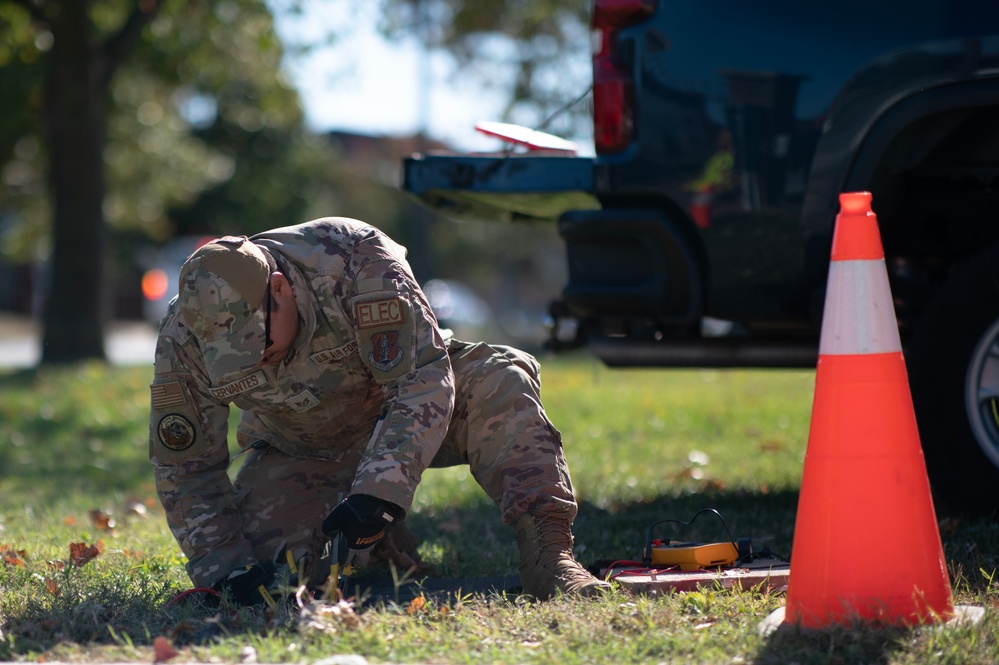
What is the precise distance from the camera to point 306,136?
35.8 m

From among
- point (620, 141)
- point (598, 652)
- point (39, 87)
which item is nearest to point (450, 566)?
point (598, 652)

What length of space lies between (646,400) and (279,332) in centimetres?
531

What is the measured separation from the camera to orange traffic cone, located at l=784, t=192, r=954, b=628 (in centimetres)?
252

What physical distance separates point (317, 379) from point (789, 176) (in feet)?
5.49

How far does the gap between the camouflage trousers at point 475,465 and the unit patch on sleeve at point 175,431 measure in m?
0.38

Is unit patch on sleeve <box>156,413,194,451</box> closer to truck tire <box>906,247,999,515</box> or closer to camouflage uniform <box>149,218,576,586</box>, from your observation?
camouflage uniform <box>149,218,576,586</box>

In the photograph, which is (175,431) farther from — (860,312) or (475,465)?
(860,312)

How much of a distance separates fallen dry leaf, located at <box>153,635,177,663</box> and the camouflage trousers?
0.77 meters

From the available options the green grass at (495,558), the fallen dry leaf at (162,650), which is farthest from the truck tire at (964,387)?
the fallen dry leaf at (162,650)

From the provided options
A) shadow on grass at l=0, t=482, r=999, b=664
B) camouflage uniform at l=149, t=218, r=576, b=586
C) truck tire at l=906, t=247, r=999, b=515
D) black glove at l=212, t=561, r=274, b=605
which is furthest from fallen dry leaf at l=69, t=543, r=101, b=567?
truck tire at l=906, t=247, r=999, b=515

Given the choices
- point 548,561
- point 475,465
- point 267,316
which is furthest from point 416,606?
point 267,316

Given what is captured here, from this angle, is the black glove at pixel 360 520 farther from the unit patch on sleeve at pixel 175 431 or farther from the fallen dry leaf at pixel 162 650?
the unit patch on sleeve at pixel 175 431

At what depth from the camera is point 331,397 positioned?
11.0 ft

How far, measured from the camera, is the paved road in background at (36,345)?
14680 millimetres
